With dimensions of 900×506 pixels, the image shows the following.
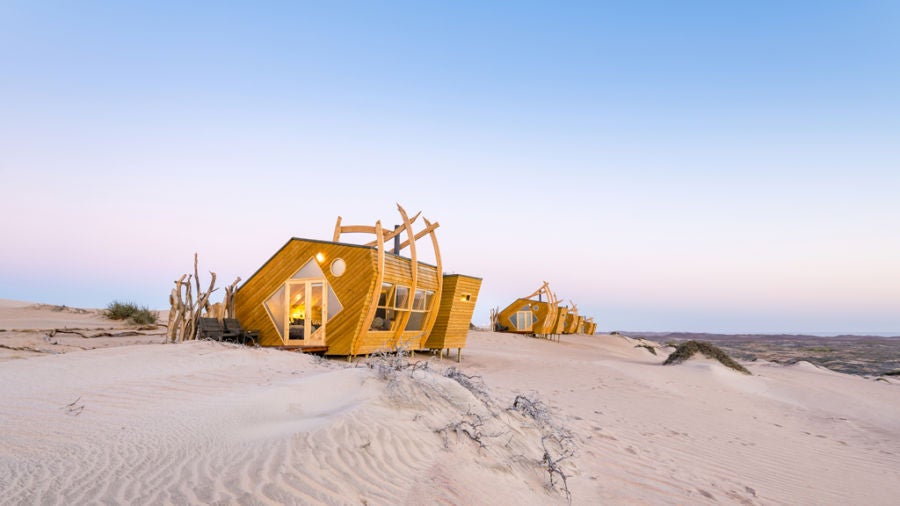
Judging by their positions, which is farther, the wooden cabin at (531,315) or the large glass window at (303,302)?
the wooden cabin at (531,315)

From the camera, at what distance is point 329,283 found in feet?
43.3

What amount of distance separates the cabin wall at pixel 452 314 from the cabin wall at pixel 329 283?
4.08 meters

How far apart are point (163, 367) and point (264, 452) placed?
598cm

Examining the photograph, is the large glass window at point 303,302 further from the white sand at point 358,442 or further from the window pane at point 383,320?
the white sand at point 358,442

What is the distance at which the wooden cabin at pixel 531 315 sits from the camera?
3453cm

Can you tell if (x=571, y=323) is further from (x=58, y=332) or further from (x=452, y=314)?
(x=58, y=332)

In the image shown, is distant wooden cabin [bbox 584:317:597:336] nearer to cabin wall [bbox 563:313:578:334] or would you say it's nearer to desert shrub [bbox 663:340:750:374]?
cabin wall [bbox 563:313:578:334]

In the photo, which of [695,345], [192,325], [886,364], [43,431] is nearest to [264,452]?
[43,431]

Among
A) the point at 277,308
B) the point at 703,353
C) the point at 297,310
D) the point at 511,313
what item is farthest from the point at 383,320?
the point at 511,313

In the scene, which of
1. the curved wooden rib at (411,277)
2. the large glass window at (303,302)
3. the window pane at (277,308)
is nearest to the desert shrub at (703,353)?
the curved wooden rib at (411,277)

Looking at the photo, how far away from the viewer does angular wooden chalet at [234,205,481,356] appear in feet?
41.4

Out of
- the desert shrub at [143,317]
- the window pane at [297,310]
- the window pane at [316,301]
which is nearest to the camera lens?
the window pane at [316,301]

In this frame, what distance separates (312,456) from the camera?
334cm

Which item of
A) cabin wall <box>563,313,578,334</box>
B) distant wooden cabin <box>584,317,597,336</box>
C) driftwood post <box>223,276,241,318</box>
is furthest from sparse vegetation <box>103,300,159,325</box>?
distant wooden cabin <box>584,317,597,336</box>
